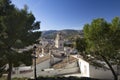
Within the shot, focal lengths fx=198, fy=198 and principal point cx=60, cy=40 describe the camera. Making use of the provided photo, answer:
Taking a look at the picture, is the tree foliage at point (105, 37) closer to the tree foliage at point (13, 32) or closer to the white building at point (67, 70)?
the tree foliage at point (13, 32)

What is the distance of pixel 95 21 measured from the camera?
21.9m

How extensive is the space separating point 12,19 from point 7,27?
32.6 inches

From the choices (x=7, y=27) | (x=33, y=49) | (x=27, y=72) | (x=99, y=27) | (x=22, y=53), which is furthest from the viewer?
(x=27, y=72)

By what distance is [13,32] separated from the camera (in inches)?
699

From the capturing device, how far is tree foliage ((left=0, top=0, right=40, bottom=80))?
17422mm

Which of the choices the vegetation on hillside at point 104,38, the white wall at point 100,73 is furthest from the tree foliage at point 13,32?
the white wall at point 100,73

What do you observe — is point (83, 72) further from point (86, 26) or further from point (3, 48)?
point (3, 48)

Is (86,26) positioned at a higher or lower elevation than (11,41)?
higher

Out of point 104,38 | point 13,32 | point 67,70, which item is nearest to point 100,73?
point 67,70

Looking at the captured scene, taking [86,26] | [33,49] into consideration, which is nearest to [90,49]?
[86,26]

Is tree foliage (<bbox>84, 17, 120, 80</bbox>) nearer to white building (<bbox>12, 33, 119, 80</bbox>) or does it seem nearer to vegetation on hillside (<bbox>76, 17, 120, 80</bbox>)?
vegetation on hillside (<bbox>76, 17, 120, 80</bbox>)

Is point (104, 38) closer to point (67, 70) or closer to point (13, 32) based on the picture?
point (13, 32)

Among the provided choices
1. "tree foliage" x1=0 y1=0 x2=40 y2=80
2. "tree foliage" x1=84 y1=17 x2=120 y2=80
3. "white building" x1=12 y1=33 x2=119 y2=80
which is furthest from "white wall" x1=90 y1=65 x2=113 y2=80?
"tree foliage" x1=0 y1=0 x2=40 y2=80

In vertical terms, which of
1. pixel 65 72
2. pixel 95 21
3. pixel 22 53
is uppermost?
pixel 95 21
